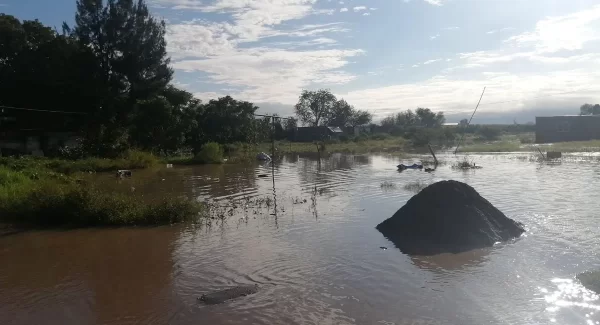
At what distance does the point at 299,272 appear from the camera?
7.64m

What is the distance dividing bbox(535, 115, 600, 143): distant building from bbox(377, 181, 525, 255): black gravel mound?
140 feet

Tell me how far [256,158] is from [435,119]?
6812cm

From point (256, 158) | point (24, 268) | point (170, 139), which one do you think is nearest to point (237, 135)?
point (256, 158)

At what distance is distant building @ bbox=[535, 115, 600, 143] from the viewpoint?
46.1 metres

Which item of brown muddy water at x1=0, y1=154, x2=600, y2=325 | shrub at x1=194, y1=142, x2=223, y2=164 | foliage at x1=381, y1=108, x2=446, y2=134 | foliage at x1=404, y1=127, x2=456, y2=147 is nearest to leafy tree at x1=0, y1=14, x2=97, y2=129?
shrub at x1=194, y1=142, x2=223, y2=164

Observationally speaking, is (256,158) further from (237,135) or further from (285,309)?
(285,309)

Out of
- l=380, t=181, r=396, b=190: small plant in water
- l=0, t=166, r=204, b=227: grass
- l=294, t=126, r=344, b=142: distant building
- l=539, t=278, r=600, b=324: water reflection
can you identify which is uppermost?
l=294, t=126, r=344, b=142: distant building

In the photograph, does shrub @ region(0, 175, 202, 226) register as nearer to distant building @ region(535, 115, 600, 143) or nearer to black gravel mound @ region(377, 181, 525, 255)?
black gravel mound @ region(377, 181, 525, 255)

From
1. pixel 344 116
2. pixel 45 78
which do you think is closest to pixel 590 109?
pixel 344 116

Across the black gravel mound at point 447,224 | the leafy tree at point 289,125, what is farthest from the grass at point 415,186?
the leafy tree at point 289,125

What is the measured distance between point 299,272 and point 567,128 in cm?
4751

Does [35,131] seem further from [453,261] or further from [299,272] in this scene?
[453,261]

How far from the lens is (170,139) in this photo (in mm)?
33906

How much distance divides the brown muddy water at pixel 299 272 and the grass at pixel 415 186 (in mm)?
3621
